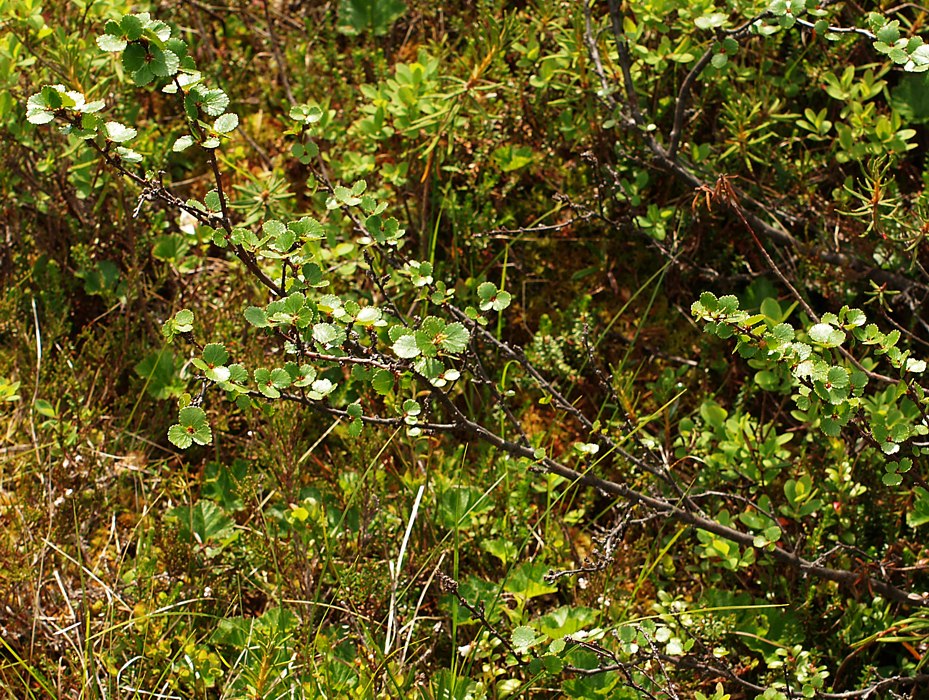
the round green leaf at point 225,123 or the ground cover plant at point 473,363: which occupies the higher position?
the round green leaf at point 225,123

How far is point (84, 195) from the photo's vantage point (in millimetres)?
3037

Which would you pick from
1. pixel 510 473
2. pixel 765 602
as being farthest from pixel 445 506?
pixel 765 602

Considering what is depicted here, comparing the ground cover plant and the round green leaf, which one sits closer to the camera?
the round green leaf

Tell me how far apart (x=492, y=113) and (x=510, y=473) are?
1307 millimetres

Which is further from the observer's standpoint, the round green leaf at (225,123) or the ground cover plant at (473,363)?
the ground cover plant at (473,363)

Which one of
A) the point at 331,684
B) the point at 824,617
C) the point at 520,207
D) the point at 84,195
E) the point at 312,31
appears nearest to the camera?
the point at 331,684

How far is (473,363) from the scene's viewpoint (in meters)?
2.29

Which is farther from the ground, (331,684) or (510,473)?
(510,473)

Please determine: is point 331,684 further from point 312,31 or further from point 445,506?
point 312,31

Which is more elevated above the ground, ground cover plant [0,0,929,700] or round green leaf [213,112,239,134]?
round green leaf [213,112,239,134]

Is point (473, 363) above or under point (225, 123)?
under

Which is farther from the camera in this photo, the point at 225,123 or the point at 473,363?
the point at 473,363

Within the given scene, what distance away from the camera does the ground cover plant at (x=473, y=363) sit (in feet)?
7.25

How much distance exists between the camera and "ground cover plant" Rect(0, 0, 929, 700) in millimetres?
2211
